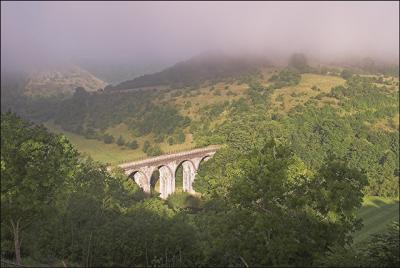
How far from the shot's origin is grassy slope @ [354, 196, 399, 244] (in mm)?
67562

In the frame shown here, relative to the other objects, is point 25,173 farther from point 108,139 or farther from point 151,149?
point 108,139

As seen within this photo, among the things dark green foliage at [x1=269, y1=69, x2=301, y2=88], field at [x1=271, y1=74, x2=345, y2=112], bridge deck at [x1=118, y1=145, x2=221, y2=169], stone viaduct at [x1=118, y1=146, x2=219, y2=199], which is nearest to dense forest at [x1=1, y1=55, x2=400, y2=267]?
bridge deck at [x1=118, y1=145, x2=221, y2=169]

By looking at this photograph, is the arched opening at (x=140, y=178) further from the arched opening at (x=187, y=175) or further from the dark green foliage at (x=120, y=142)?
the dark green foliage at (x=120, y=142)

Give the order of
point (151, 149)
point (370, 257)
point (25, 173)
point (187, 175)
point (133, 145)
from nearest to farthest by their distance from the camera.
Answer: point (370, 257) < point (25, 173) < point (187, 175) < point (151, 149) < point (133, 145)

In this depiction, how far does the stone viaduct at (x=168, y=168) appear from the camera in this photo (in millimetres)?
87562

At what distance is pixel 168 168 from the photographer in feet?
314

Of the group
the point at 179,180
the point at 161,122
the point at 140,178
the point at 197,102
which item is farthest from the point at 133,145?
the point at 140,178

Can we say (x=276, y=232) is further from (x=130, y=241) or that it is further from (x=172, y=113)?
(x=172, y=113)

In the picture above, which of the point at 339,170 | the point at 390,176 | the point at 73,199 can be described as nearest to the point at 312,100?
the point at 390,176

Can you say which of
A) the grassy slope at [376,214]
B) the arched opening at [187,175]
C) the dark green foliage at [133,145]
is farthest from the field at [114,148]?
the grassy slope at [376,214]

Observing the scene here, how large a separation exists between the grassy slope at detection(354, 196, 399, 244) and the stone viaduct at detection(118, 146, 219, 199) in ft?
118

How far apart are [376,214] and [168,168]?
41.0m

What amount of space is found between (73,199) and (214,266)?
1469cm

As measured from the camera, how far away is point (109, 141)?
12850 cm
